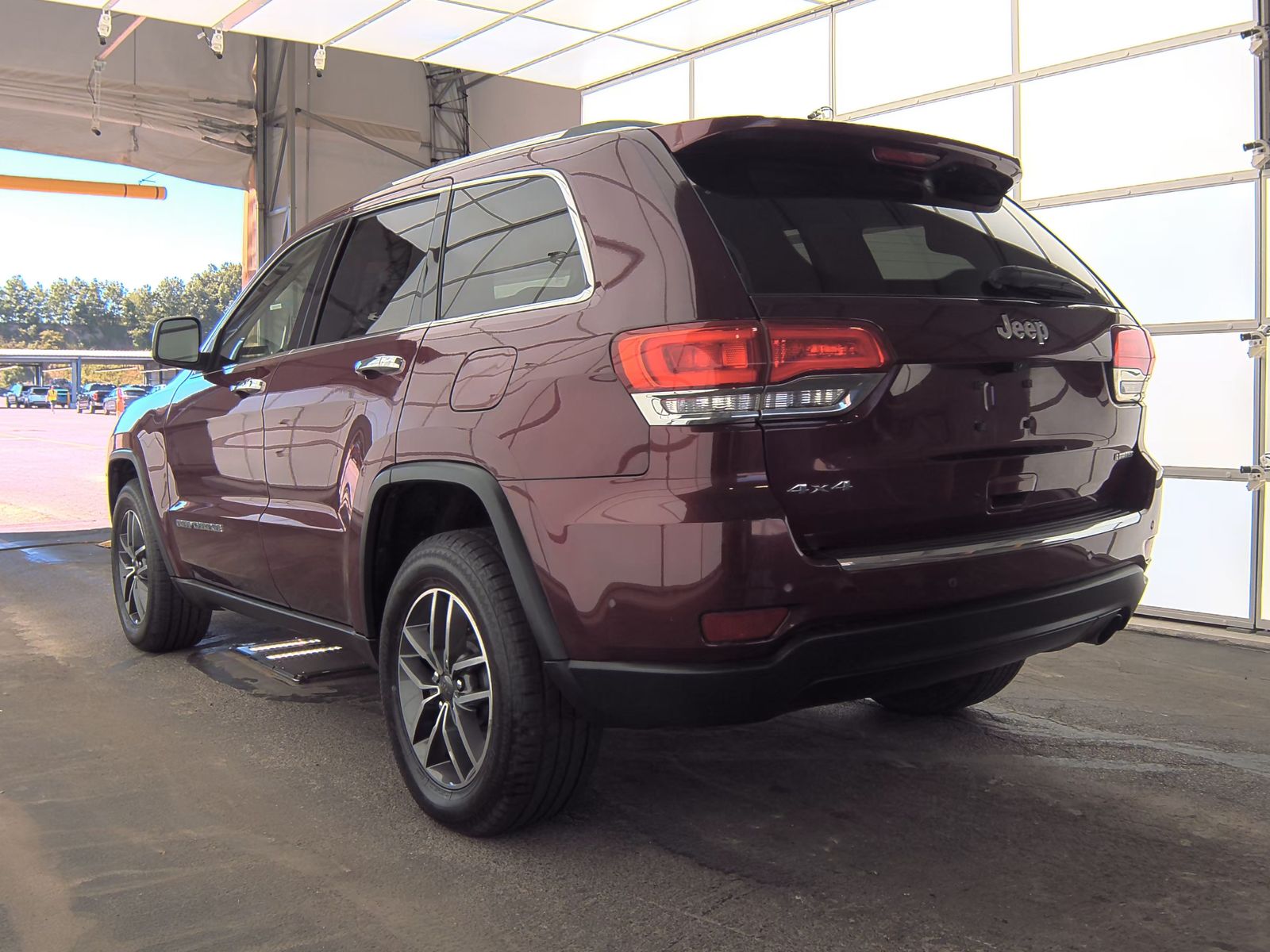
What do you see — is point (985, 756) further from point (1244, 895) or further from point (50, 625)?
point (50, 625)

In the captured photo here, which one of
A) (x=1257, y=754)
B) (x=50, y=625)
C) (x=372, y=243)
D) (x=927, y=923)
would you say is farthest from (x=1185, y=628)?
(x=50, y=625)

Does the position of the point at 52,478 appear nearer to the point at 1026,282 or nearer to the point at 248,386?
the point at 248,386

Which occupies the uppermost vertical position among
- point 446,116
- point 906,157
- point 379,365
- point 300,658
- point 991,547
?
point 446,116

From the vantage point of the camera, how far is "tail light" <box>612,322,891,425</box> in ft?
7.61

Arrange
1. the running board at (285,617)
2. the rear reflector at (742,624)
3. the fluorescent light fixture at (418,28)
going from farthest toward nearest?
the fluorescent light fixture at (418,28)
the running board at (285,617)
the rear reflector at (742,624)

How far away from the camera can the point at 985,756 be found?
3.60 meters

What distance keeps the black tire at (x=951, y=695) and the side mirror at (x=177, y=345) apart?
2919 millimetres

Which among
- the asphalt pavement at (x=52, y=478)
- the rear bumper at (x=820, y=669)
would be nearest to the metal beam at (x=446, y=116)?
the asphalt pavement at (x=52, y=478)

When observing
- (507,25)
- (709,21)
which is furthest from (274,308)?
(507,25)

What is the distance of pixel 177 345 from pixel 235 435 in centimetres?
60

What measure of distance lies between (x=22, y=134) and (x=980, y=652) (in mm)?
14256

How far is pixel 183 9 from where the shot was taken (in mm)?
8664

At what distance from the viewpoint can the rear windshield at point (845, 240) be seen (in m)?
2.49

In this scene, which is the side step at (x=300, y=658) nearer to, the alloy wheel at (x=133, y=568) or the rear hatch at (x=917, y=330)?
the alloy wheel at (x=133, y=568)
